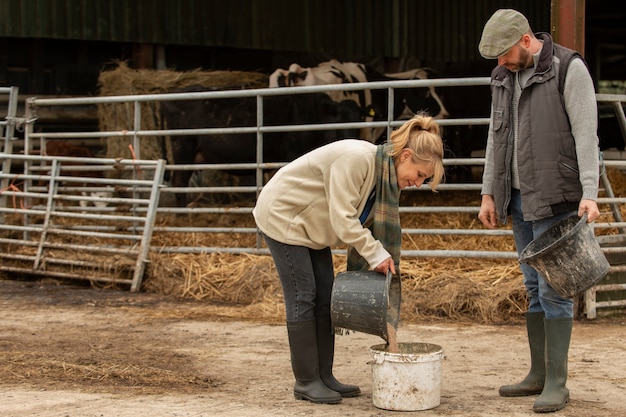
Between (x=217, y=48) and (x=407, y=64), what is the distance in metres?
3.45

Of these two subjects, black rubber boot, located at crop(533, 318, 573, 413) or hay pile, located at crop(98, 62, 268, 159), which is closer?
black rubber boot, located at crop(533, 318, 573, 413)

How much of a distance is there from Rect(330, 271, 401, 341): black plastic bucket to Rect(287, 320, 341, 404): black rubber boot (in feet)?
0.53

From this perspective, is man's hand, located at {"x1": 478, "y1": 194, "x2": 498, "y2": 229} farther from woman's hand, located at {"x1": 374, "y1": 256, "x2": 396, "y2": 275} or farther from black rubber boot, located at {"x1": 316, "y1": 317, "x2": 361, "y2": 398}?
black rubber boot, located at {"x1": 316, "y1": 317, "x2": 361, "y2": 398}

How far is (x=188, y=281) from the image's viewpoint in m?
7.77

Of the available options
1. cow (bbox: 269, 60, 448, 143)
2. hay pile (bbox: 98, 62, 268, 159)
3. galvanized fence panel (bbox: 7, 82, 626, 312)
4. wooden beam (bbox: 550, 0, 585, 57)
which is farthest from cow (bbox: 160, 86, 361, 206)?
wooden beam (bbox: 550, 0, 585, 57)

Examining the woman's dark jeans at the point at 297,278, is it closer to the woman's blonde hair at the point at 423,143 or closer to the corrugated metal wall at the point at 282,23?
the woman's blonde hair at the point at 423,143

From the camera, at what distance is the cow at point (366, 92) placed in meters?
11.2

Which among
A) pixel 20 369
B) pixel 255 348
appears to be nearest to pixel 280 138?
pixel 255 348

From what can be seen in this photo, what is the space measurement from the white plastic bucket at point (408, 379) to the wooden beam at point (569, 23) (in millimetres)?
3120

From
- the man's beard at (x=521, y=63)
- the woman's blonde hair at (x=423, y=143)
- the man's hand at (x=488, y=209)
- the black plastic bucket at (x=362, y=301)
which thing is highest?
the man's beard at (x=521, y=63)

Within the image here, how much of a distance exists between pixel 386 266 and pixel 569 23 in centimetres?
316

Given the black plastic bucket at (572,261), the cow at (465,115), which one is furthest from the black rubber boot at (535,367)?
the cow at (465,115)

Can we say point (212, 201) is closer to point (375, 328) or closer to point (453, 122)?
point (453, 122)

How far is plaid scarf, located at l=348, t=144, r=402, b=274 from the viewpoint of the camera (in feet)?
13.6
